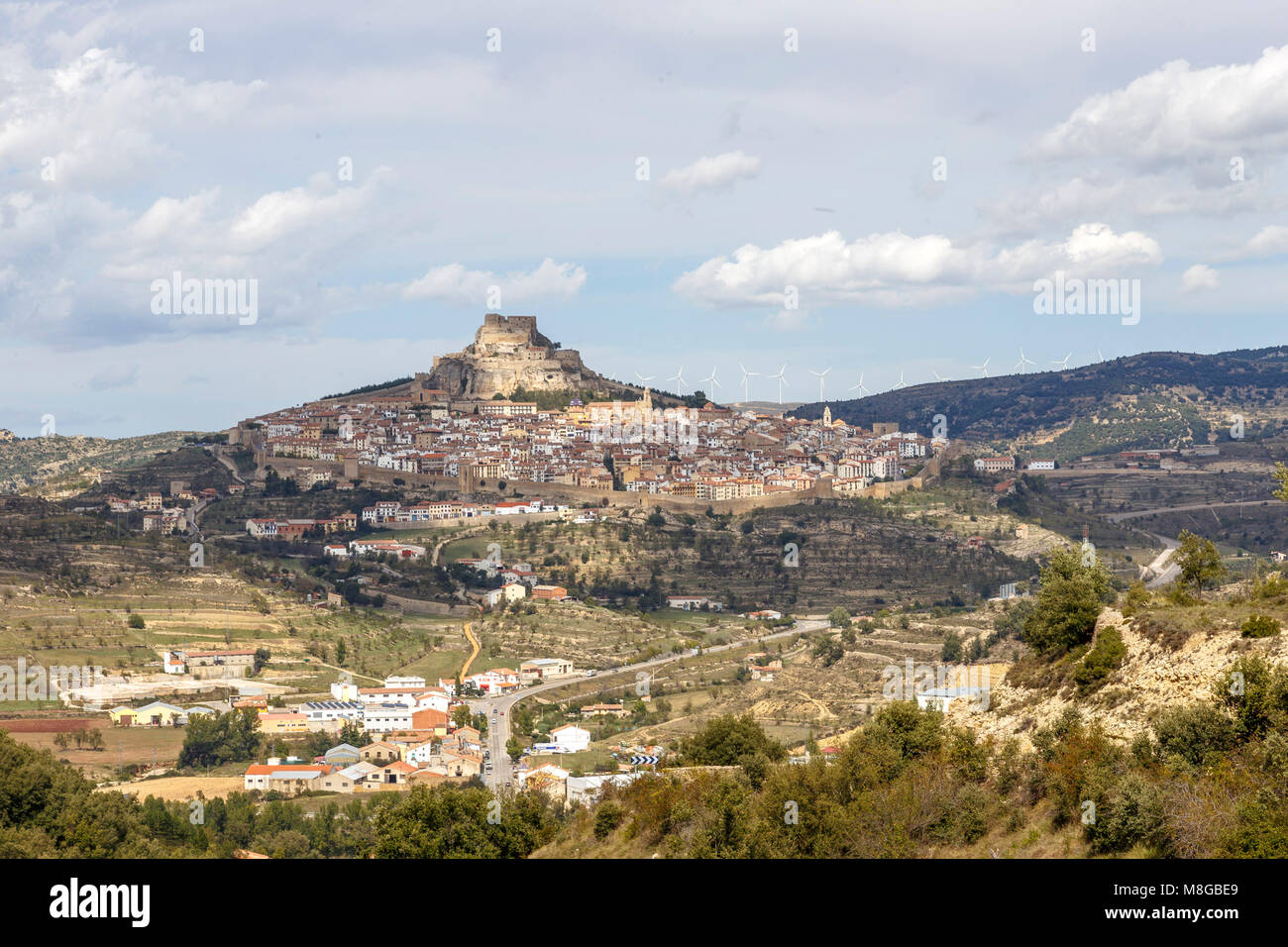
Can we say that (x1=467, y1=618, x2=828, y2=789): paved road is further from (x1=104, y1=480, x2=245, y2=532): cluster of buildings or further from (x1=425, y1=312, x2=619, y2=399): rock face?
(x1=425, y1=312, x2=619, y2=399): rock face

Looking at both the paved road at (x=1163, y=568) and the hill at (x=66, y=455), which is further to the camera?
the hill at (x=66, y=455)

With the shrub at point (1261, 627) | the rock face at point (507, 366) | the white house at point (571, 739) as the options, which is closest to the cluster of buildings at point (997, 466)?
the rock face at point (507, 366)

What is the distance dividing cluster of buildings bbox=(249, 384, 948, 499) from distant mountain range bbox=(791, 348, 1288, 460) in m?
28.2

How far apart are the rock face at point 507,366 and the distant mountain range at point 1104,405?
40569mm

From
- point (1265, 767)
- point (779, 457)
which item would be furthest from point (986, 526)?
point (1265, 767)

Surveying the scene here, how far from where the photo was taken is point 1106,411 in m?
118

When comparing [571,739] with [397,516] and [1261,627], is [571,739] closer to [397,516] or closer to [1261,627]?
[1261,627]

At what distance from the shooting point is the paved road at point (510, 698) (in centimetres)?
2945

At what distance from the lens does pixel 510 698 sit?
123 ft

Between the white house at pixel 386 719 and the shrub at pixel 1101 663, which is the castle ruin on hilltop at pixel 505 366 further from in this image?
the shrub at pixel 1101 663

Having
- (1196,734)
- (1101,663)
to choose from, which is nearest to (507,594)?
(1101,663)

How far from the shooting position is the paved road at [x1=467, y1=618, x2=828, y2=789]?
29448mm
